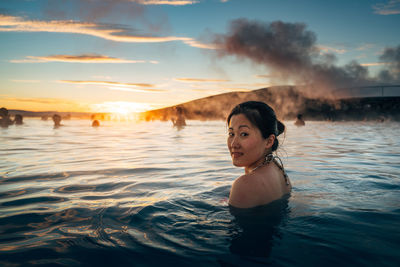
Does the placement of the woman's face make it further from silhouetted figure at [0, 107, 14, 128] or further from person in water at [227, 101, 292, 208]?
silhouetted figure at [0, 107, 14, 128]

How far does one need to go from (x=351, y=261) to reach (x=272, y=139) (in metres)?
1.40

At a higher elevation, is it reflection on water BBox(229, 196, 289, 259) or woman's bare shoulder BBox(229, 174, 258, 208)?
woman's bare shoulder BBox(229, 174, 258, 208)

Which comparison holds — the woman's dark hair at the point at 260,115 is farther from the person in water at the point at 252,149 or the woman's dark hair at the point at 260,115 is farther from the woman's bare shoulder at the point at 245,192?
the woman's bare shoulder at the point at 245,192

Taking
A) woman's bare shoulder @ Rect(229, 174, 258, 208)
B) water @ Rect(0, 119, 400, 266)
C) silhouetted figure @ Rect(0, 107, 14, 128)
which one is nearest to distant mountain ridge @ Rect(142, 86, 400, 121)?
silhouetted figure @ Rect(0, 107, 14, 128)

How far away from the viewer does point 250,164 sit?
308cm

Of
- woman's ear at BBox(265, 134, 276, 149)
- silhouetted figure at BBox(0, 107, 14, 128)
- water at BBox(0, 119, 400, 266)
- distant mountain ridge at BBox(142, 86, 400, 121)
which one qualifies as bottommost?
water at BBox(0, 119, 400, 266)

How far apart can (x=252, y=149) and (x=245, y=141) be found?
116 millimetres

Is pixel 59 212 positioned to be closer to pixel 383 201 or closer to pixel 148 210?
pixel 148 210

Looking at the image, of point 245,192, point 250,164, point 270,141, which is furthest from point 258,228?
point 270,141

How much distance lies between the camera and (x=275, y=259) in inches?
77.2

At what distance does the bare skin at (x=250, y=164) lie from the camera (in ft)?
9.20

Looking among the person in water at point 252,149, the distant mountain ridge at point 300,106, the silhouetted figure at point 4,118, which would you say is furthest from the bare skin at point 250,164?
the distant mountain ridge at point 300,106

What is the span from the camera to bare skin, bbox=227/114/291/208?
2.80 meters

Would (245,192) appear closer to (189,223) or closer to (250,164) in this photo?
(250,164)
